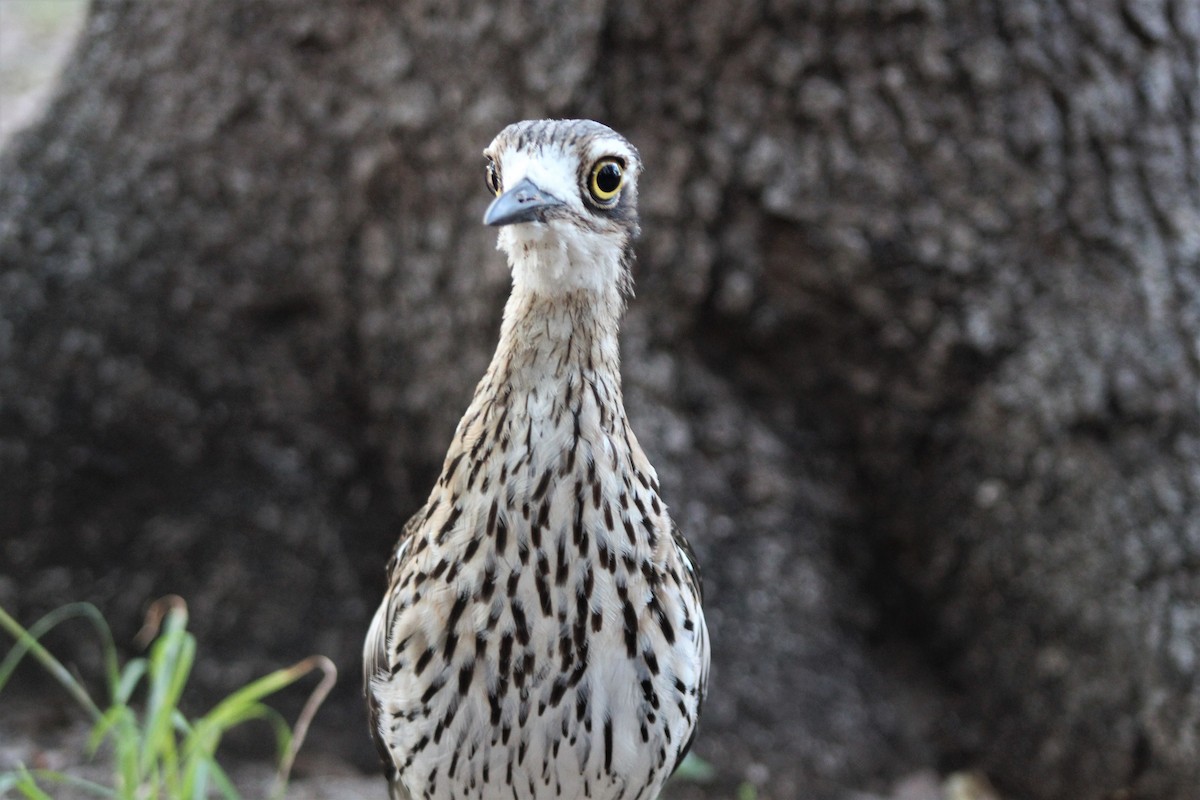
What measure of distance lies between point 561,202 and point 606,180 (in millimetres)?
177

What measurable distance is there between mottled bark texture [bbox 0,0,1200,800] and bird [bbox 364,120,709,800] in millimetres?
1348

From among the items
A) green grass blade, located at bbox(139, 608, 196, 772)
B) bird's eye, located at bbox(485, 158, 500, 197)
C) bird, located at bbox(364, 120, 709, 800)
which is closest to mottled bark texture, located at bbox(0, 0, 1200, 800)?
green grass blade, located at bbox(139, 608, 196, 772)

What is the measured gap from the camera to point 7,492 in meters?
3.99

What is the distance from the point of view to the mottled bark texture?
354cm

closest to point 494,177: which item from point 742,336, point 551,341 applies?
point 551,341

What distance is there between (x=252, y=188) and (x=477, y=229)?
0.78 meters

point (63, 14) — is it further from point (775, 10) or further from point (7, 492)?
point (775, 10)

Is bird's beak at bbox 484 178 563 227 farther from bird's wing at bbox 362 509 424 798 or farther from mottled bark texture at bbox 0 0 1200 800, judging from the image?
mottled bark texture at bbox 0 0 1200 800

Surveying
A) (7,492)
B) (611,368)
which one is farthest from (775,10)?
(7,492)

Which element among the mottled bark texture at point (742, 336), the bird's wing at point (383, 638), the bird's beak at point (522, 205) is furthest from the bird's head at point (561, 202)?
the mottled bark texture at point (742, 336)

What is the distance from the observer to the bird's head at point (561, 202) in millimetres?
2125

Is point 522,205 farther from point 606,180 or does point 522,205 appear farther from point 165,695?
point 165,695

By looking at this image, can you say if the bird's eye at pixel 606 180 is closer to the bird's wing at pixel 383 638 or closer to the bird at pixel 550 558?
the bird at pixel 550 558

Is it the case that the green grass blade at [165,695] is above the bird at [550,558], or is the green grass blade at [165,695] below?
below
